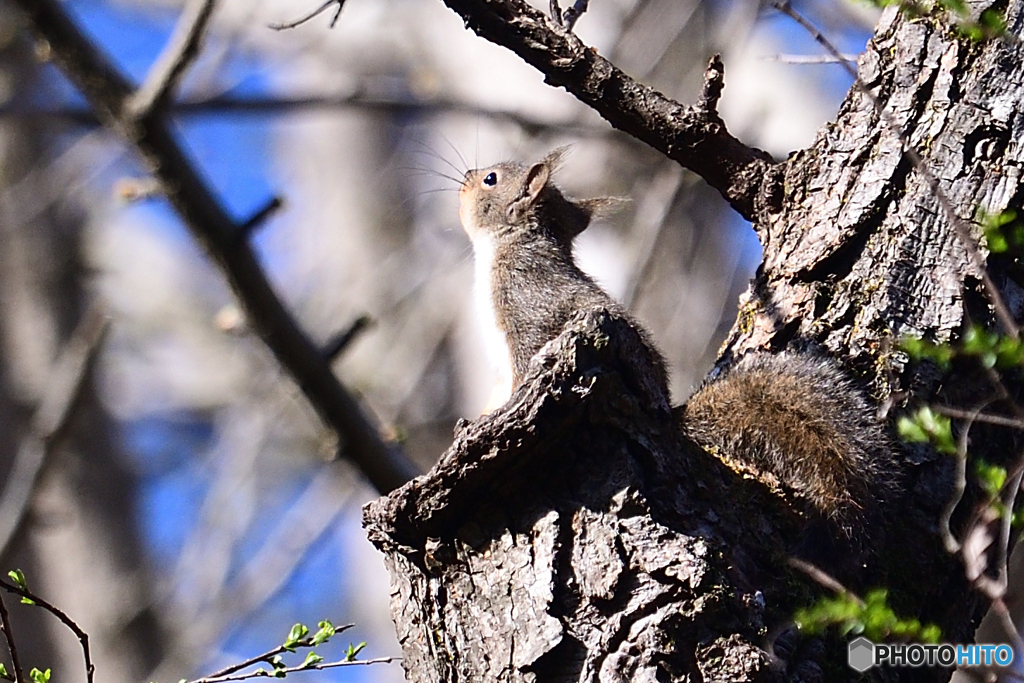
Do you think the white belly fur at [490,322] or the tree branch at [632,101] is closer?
the tree branch at [632,101]

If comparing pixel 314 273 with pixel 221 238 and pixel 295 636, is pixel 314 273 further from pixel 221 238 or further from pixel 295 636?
pixel 295 636

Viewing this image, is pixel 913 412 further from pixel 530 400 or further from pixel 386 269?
pixel 386 269

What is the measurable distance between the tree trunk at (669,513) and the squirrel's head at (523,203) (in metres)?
1.32

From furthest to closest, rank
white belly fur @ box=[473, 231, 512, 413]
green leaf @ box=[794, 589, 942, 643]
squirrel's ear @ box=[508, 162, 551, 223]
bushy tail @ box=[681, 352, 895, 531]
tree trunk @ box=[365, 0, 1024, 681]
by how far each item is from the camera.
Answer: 1. squirrel's ear @ box=[508, 162, 551, 223]
2. white belly fur @ box=[473, 231, 512, 413]
3. bushy tail @ box=[681, 352, 895, 531]
4. tree trunk @ box=[365, 0, 1024, 681]
5. green leaf @ box=[794, 589, 942, 643]

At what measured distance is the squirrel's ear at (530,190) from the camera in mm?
3721

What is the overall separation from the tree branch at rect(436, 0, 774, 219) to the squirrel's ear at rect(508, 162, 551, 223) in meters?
0.87

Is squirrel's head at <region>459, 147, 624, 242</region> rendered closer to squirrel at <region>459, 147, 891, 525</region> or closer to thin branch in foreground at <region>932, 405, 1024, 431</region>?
squirrel at <region>459, 147, 891, 525</region>

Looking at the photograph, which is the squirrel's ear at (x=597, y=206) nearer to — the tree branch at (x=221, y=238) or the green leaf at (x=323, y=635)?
the tree branch at (x=221, y=238)

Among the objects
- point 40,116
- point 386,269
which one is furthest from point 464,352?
point 40,116

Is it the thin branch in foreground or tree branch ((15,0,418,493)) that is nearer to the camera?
the thin branch in foreground

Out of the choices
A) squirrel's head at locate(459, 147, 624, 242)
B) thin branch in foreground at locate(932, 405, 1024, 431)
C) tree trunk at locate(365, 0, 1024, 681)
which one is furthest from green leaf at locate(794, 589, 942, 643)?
squirrel's head at locate(459, 147, 624, 242)

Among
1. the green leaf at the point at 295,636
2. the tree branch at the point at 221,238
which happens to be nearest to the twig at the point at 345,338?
the tree branch at the point at 221,238

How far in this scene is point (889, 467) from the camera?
94.6 inches

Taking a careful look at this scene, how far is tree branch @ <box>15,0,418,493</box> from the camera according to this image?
3621mm
